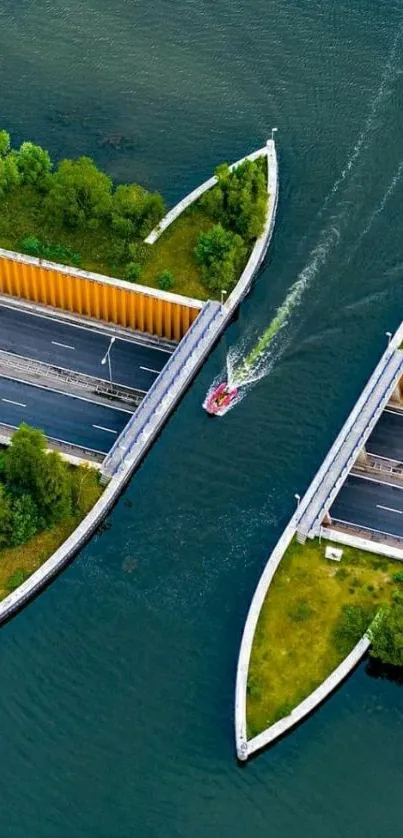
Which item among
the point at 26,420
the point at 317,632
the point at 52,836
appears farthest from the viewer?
the point at 26,420

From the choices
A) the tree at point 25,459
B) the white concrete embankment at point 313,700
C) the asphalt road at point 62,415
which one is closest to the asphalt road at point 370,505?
the white concrete embankment at point 313,700

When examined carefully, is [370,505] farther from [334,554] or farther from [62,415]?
[62,415]

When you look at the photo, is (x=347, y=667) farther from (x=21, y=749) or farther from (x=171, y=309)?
(x=171, y=309)

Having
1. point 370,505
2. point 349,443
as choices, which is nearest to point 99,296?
point 349,443

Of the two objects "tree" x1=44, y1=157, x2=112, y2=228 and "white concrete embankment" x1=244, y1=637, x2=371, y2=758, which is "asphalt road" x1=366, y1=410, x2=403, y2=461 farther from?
"tree" x1=44, y1=157, x2=112, y2=228

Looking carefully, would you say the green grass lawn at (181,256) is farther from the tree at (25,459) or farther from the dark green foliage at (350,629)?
the dark green foliage at (350,629)

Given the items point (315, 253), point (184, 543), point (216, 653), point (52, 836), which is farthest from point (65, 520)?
point (315, 253)
